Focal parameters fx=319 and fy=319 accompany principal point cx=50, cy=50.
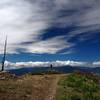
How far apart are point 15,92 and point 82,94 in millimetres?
9630

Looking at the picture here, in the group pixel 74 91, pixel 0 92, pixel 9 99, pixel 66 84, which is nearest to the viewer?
pixel 9 99

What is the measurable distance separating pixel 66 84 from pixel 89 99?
469 inches

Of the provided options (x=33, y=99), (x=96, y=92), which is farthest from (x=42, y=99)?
(x=96, y=92)

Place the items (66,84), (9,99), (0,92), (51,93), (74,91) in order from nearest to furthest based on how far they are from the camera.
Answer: (9,99), (0,92), (51,93), (74,91), (66,84)

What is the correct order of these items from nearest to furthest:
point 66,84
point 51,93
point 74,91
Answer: point 51,93 → point 74,91 → point 66,84

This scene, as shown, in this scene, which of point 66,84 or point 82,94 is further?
point 66,84

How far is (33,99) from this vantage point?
36781mm

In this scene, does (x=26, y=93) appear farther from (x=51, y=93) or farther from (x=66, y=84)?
(x=66, y=84)

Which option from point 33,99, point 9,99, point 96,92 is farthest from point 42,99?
point 96,92

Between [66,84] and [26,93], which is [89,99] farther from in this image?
[66,84]

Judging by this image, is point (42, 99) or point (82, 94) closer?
point (42, 99)

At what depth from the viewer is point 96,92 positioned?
48.4 meters

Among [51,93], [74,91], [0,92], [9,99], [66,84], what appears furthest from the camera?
[66,84]

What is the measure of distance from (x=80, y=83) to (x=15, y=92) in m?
16.5
